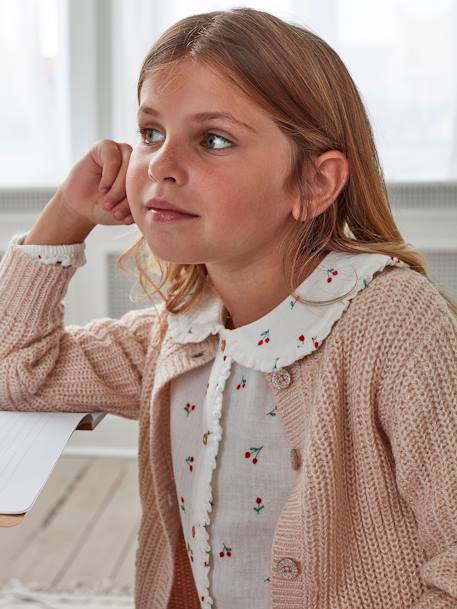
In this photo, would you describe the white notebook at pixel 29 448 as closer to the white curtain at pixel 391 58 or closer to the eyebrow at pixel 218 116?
the eyebrow at pixel 218 116

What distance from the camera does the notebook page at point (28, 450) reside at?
0.97 metres

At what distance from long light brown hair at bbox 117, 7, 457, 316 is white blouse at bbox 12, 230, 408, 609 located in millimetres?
44

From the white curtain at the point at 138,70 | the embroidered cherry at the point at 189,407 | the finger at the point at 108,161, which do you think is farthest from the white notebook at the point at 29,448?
the white curtain at the point at 138,70

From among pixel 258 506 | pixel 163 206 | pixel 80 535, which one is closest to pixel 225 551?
pixel 258 506

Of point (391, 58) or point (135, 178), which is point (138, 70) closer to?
point (391, 58)

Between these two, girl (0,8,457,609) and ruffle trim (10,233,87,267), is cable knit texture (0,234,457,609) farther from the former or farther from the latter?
ruffle trim (10,233,87,267)

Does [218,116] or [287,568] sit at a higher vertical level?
[218,116]

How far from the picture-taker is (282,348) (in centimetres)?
117

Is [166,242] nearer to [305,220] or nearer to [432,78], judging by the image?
[305,220]

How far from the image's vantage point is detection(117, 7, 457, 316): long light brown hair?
110 cm

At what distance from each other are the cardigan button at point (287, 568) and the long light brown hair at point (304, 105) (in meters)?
0.32

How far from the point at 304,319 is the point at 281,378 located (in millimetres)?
80

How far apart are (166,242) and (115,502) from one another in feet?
5.77

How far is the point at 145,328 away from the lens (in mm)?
1430
